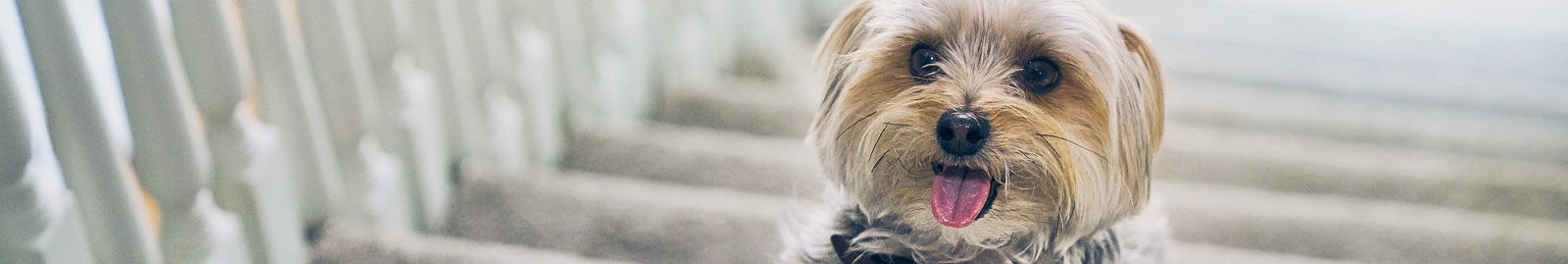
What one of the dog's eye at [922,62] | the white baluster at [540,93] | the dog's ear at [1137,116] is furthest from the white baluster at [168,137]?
the dog's ear at [1137,116]

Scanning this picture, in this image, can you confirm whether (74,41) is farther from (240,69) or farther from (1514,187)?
(1514,187)

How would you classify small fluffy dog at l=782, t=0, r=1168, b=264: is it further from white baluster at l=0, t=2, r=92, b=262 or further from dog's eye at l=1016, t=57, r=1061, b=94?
white baluster at l=0, t=2, r=92, b=262

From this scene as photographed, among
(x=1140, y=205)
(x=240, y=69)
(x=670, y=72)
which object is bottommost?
(x=670, y=72)

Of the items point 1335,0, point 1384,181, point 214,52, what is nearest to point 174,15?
point 214,52

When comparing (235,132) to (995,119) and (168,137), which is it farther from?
(995,119)

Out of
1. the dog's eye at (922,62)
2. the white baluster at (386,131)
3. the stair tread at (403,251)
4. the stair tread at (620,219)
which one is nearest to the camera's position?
the dog's eye at (922,62)

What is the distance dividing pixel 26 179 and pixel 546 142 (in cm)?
117

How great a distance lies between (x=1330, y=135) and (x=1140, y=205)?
1.93 m

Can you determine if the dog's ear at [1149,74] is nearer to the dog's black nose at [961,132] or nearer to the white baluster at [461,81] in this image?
the dog's black nose at [961,132]

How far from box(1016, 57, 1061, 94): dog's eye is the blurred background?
39 centimetres

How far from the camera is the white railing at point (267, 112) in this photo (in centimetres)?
106

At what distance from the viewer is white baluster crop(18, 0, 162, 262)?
101 centimetres

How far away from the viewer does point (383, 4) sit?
5.11 feet

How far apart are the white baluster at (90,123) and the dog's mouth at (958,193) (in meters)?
0.92
